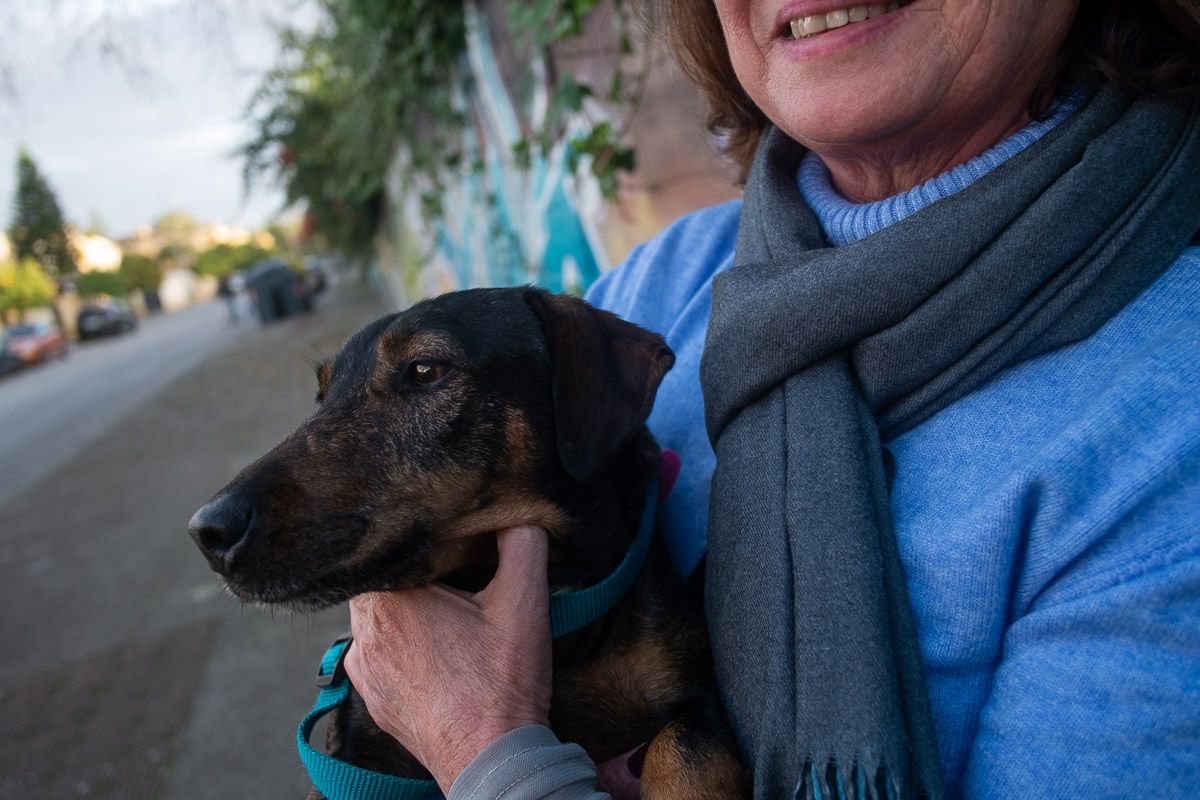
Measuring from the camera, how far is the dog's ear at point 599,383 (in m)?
1.91

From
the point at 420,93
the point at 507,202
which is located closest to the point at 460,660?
the point at 507,202

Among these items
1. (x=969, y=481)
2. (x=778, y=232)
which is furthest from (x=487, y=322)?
(x=969, y=481)

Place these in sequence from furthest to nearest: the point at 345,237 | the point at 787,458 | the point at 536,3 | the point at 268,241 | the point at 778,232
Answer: the point at 268,241 → the point at 345,237 → the point at 536,3 → the point at 778,232 → the point at 787,458

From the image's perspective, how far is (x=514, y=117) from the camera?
19.9ft

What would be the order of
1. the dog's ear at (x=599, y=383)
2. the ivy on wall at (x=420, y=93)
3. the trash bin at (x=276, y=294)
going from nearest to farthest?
the dog's ear at (x=599, y=383), the ivy on wall at (x=420, y=93), the trash bin at (x=276, y=294)

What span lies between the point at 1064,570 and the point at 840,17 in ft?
3.47

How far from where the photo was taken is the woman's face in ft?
5.07

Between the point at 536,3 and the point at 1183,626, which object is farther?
the point at 536,3

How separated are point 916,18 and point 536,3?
126 inches

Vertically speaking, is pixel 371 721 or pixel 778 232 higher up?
pixel 778 232

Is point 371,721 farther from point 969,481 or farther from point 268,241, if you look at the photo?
point 268,241

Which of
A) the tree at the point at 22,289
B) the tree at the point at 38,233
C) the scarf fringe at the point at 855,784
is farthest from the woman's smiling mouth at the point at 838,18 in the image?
the tree at the point at 38,233

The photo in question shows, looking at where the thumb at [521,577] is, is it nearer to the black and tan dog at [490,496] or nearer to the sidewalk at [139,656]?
the black and tan dog at [490,496]

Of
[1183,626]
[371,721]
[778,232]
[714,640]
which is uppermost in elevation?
[778,232]
